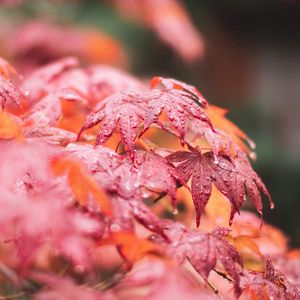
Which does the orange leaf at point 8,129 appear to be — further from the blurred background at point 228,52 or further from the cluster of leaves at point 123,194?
the blurred background at point 228,52

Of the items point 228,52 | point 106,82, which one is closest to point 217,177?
point 106,82

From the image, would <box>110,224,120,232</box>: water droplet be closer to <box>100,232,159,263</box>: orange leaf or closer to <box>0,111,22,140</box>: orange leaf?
<box>100,232,159,263</box>: orange leaf

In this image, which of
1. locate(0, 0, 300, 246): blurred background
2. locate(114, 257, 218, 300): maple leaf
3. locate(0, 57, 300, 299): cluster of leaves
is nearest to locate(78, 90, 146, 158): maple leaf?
locate(0, 57, 300, 299): cluster of leaves

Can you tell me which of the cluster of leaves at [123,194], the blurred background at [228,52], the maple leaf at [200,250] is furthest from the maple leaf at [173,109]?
the blurred background at [228,52]

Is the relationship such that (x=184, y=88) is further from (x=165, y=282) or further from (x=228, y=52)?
(x=228, y=52)

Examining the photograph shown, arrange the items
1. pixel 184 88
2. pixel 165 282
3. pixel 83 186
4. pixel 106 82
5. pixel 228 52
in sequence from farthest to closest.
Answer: pixel 228 52
pixel 106 82
pixel 184 88
pixel 83 186
pixel 165 282

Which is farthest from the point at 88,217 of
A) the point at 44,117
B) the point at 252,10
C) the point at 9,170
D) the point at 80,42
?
the point at 252,10

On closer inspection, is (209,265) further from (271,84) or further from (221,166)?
(271,84)
